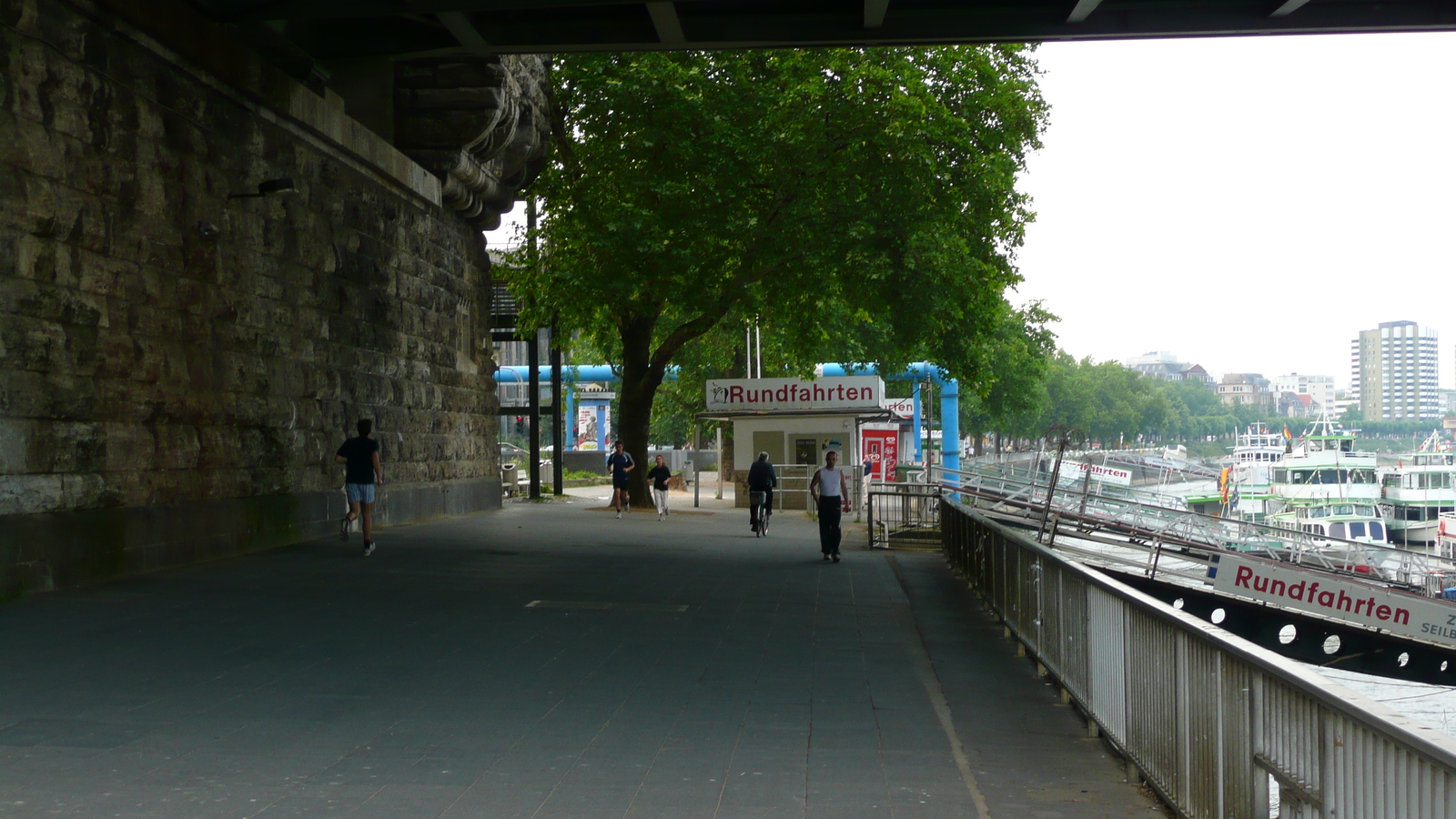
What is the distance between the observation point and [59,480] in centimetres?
1010

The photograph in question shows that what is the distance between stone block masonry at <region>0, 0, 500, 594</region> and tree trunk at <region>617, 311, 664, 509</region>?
856cm

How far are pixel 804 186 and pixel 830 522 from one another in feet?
27.3

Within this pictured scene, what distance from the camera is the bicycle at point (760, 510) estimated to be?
68.9ft

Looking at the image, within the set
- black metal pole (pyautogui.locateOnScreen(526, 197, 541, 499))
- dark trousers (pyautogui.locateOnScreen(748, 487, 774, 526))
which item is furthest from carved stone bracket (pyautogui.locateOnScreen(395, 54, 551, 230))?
dark trousers (pyautogui.locateOnScreen(748, 487, 774, 526))

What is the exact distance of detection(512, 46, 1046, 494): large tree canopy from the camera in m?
21.6

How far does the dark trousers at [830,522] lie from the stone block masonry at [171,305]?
645 cm

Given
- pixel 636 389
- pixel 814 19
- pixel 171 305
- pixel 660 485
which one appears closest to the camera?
pixel 171 305

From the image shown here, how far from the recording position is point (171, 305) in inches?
470

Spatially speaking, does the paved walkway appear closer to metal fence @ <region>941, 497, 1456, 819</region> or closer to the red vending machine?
metal fence @ <region>941, 497, 1456, 819</region>

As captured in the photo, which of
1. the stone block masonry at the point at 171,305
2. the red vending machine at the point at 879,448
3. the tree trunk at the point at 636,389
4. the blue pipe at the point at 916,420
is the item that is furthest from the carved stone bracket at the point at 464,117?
the blue pipe at the point at 916,420

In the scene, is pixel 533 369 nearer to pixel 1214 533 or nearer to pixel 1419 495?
pixel 1214 533

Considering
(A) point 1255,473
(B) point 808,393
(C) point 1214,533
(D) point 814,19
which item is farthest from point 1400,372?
(D) point 814,19

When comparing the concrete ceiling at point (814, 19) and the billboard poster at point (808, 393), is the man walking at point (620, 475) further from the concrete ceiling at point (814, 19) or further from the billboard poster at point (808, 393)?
the concrete ceiling at point (814, 19)

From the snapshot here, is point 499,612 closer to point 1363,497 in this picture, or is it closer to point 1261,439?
point 1363,497
